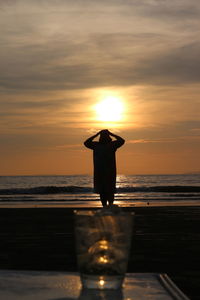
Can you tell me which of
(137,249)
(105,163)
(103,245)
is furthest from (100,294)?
(105,163)

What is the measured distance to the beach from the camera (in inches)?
327

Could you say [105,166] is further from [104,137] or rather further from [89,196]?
[89,196]

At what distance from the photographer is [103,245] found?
91.3 inches

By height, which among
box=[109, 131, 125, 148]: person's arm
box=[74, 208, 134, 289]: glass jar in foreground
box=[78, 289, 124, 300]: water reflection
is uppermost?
box=[109, 131, 125, 148]: person's arm

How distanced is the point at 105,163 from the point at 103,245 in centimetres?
943

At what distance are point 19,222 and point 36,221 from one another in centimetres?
57

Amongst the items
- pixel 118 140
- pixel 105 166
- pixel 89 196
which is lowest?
pixel 89 196

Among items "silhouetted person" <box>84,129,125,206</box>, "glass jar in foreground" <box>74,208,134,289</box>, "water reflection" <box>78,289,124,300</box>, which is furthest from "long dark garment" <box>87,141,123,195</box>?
"water reflection" <box>78,289,124,300</box>

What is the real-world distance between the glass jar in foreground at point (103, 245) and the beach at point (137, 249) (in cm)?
428

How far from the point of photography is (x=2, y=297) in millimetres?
2141

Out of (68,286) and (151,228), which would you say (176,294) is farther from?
(151,228)

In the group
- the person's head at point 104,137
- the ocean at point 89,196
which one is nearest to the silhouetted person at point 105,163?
the person's head at point 104,137

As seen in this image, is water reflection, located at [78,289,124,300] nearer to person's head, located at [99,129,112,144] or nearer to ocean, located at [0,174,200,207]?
person's head, located at [99,129,112,144]

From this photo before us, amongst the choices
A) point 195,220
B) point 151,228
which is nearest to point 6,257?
point 151,228
